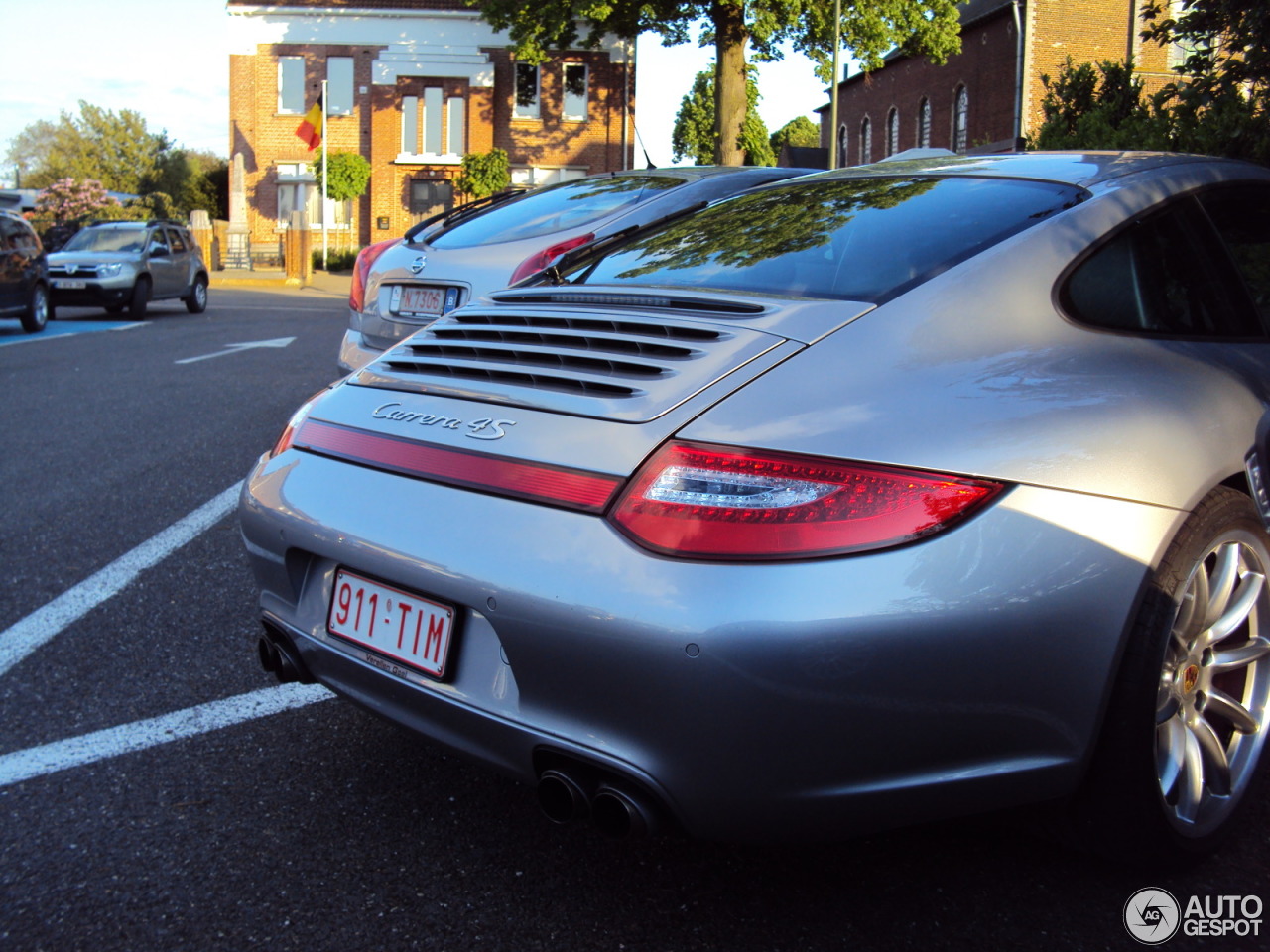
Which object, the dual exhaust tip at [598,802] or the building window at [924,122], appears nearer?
the dual exhaust tip at [598,802]

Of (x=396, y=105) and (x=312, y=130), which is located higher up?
(x=396, y=105)

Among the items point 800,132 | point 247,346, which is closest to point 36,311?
point 247,346

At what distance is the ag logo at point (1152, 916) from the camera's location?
2.22m

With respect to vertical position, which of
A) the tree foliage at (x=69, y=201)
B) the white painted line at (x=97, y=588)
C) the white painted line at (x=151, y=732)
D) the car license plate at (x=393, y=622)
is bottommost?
the white painted line at (x=151, y=732)

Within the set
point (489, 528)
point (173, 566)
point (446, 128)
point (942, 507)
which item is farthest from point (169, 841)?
point (446, 128)

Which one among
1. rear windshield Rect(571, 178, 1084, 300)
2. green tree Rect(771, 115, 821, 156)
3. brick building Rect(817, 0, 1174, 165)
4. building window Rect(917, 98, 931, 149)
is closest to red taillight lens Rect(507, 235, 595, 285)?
rear windshield Rect(571, 178, 1084, 300)

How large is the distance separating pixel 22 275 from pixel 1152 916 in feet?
56.0

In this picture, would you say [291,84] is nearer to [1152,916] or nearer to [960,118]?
[960,118]

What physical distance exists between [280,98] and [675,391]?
47922mm

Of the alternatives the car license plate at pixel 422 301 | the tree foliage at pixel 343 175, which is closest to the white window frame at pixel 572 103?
the tree foliage at pixel 343 175

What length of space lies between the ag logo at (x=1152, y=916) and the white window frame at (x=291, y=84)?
47.8 metres

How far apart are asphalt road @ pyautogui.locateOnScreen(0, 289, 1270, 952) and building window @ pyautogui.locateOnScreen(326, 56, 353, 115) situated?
45.2 metres

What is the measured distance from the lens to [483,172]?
44.0 meters

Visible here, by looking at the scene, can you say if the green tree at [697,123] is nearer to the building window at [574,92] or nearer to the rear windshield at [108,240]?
the building window at [574,92]
